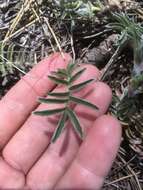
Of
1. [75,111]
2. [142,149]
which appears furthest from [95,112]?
[142,149]

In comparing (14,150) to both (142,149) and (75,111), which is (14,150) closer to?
(75,111)

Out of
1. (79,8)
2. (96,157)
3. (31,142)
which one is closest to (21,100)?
(31,142)

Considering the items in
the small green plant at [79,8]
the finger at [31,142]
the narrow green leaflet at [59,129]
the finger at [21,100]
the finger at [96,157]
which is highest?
the small green plant at [79,8]

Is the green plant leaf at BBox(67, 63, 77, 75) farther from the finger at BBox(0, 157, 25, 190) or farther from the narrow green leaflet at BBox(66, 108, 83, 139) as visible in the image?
the finger at BBox(0, 157, 25, 190)

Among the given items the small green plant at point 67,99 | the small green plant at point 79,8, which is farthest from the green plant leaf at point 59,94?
the small green plant at point 79,8

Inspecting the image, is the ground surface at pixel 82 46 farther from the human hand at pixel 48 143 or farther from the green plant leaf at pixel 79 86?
the green plant leaf at pixel 79 86

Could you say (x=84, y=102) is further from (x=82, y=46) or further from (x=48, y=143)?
(x=82, y=46)
